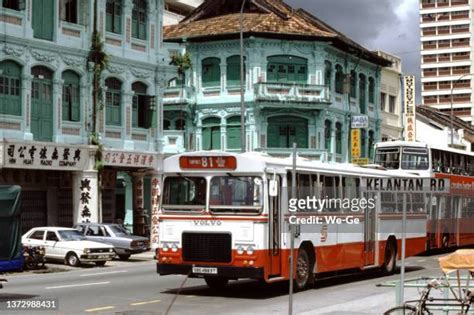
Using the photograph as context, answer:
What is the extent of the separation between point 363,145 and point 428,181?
83.2ft

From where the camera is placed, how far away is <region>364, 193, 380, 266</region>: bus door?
24.4 meters

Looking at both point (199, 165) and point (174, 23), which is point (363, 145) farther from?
point (199, 165)

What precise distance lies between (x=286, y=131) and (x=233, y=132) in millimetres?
3012

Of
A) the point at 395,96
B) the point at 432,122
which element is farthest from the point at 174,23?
the point at 432,122

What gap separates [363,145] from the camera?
59625 mm

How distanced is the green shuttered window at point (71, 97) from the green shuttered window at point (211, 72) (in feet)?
52.0

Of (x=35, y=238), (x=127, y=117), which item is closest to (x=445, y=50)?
(x=127, y=117)

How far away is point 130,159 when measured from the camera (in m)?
40.8

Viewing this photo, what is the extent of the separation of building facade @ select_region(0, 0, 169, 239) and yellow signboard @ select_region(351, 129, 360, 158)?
16266 millimetres

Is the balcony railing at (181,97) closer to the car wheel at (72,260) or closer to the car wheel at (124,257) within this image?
the car wheel at (124,257)

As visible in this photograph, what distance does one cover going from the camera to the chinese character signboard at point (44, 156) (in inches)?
1353

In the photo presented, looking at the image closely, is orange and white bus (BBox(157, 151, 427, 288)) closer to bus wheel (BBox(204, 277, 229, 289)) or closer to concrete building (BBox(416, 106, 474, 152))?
bus wheel (BBox(204, 277, 229, 289))

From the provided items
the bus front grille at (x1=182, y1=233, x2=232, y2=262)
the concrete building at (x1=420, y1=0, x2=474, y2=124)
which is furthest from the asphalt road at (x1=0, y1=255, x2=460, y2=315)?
the concrete building at (x1=420, y1=0, x2=474, y2=124)

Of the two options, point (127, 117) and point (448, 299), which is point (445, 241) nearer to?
Answer: point (127, 117)
